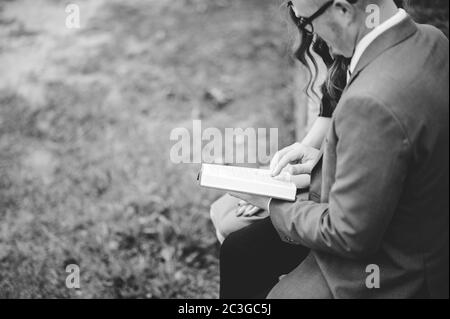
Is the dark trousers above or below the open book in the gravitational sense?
below

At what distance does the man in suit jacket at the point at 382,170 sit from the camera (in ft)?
4.63

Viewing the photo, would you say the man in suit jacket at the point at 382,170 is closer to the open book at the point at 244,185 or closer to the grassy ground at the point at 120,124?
the open book at the point at 244,185

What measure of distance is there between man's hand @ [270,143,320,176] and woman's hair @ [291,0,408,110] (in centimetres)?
26

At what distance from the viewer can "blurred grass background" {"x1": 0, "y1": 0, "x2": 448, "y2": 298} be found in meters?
3.11

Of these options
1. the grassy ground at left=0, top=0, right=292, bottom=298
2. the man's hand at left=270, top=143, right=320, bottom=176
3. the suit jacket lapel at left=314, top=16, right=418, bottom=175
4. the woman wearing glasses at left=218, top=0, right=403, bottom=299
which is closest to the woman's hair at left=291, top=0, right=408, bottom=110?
the woman wearing glasses at left=218, top=0, right=403, bottom=299

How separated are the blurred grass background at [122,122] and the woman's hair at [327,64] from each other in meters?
0.26

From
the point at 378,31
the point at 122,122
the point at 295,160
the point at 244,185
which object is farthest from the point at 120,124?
the point at 378,31

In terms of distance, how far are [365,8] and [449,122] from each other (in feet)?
1.51

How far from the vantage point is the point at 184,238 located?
325 cm

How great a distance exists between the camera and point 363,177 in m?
1.44

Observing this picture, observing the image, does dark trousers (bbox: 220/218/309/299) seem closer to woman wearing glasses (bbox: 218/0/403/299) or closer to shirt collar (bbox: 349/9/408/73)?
woman wearing glasses (bbox: 218/0/403/299)

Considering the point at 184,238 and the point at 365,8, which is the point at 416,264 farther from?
the point at 184,238
